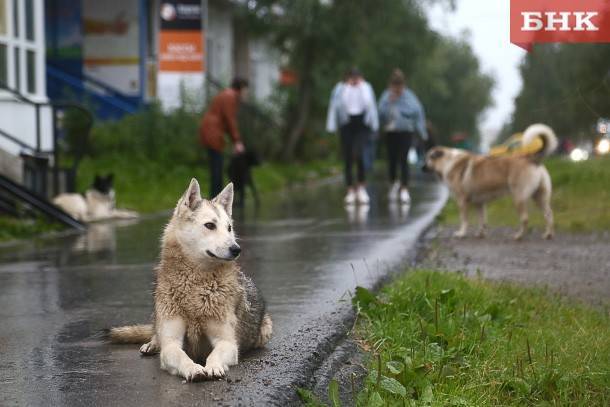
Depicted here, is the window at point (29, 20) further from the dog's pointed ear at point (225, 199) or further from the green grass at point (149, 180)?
the dog's pointed ear at point (225, 199)

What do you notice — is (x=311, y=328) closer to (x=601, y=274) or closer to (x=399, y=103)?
(x=601, y=274)

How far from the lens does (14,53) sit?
54.7 feet

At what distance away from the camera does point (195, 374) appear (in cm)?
450

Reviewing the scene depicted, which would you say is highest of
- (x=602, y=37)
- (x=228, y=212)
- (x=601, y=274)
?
(x=602, y=37)

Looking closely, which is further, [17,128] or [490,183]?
[17,128]

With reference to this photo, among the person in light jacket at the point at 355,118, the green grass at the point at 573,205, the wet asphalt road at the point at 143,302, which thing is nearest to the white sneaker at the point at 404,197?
the person in light jacket at the point at 355,118

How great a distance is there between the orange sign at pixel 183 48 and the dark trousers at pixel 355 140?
466cm

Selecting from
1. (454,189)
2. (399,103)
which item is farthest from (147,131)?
(454,189)

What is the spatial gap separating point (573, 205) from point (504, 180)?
172 inches

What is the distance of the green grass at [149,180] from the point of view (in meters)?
17.3

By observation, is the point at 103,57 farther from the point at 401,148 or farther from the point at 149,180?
the point at 401,148

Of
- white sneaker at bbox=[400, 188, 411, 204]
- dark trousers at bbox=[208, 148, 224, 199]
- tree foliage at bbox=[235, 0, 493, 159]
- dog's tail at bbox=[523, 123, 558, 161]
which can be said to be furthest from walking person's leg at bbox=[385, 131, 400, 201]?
tree foliage at bbox=[235, 0, 493, 159]

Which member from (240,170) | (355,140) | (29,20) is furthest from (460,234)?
(29,20)

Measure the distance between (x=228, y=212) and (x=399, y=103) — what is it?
40.7 ft
